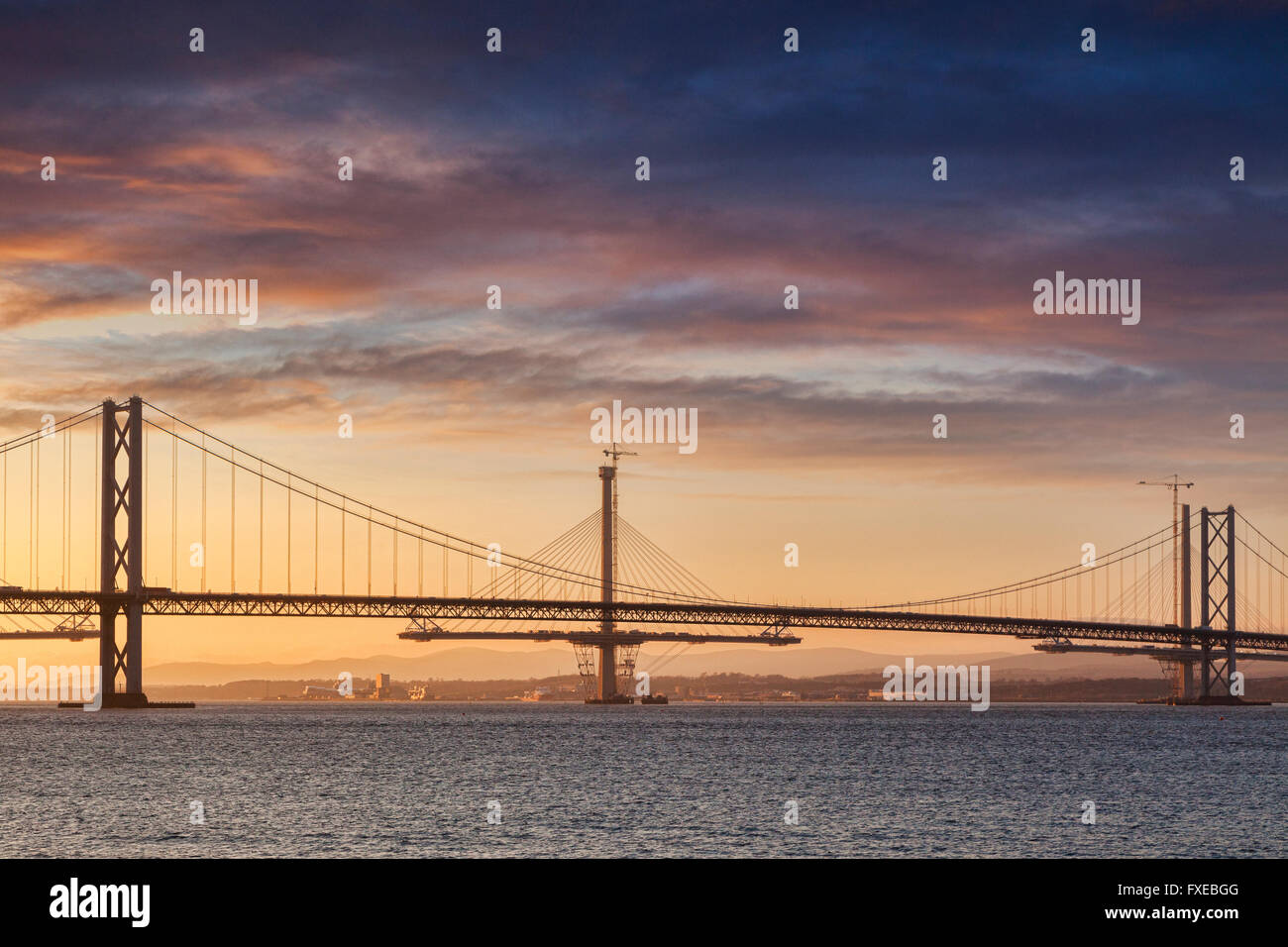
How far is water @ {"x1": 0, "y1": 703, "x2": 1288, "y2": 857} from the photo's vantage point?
94.8 feet

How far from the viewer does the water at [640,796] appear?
28891mm

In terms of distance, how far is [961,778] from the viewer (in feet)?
151

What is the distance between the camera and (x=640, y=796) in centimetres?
3834
